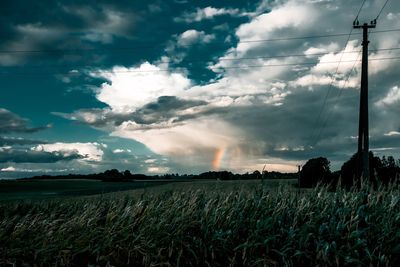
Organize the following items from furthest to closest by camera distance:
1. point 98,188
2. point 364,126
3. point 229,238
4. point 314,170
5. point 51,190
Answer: point 98,188
point 51,190
point 314,170
point 364,126
point 229,238

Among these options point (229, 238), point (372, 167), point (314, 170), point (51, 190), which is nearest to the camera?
point (229, 238)

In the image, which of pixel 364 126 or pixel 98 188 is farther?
pixel 98 188

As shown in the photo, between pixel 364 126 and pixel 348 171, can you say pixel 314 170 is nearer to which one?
pixel 348 171

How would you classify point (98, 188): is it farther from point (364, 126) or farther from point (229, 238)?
point (229, 238)

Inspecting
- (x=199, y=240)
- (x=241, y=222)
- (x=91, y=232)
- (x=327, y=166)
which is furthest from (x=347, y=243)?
(x=327, y=166)

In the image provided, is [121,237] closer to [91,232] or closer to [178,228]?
[91,232]

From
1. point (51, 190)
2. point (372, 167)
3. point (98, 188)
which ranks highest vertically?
point (372, 167)

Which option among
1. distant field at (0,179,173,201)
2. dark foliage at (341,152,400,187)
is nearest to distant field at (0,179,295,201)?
distant field at (0,179,173,201)

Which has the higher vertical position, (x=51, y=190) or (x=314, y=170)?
(x=314, y=170)

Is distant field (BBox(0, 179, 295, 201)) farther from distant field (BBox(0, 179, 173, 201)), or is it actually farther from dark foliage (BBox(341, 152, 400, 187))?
dark foliage (BBox(341, 152, 400, 187))

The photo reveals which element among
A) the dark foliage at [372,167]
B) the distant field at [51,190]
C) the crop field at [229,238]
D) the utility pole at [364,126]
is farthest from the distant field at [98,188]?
the dark foliage at [372,167]

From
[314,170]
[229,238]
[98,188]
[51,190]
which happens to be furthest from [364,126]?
[51,190]

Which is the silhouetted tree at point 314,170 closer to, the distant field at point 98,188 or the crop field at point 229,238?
the distant field at point 98,188

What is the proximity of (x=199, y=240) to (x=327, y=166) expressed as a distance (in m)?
47.8
